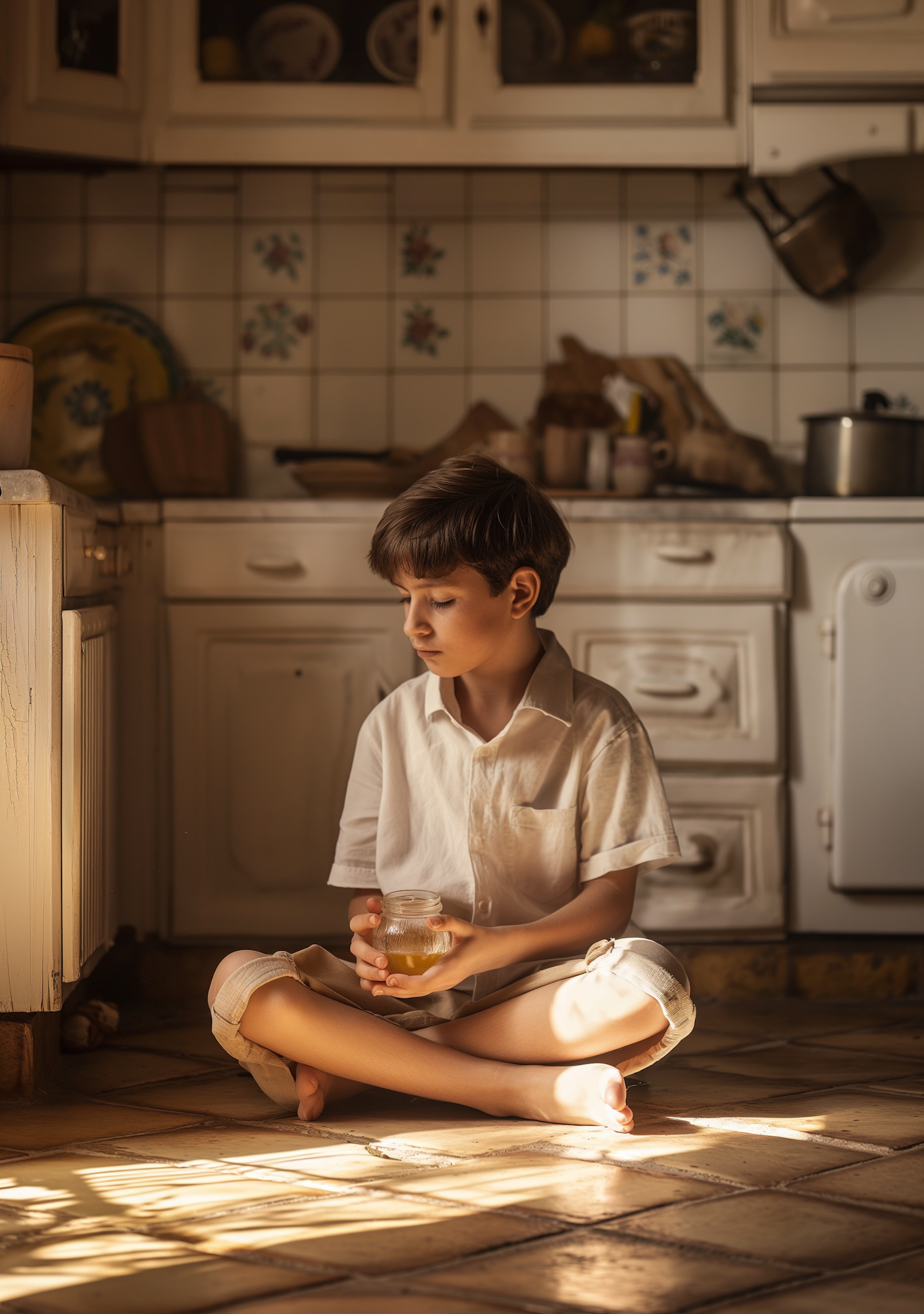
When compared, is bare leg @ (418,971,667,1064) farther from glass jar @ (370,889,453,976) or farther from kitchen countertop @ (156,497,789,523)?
kitchen countertop @ (156,497,789,523)

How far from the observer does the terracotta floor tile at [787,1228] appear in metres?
1.05

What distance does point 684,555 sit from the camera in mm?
2131

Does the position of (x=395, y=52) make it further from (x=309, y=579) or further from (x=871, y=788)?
(x=871, y=788)

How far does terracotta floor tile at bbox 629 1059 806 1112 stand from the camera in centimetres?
153

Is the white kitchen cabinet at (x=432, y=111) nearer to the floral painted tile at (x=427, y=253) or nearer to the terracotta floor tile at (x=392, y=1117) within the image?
the floral painted tile at (x=427, y=253)

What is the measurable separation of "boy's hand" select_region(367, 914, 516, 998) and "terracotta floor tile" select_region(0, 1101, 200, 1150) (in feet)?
0.98

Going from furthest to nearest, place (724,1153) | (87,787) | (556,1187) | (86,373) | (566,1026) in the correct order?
(86,373) → (87,787) → (566,1026) → (724,1153) → (556,1187)

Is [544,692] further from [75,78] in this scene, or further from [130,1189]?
[75,78]

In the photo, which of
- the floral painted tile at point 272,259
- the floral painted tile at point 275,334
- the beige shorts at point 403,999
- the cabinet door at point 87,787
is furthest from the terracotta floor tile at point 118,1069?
the floral painted tile at point 272,259

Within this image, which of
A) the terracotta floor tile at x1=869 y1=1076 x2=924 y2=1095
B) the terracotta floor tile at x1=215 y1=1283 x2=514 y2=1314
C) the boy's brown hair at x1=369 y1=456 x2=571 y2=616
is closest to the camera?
the terracotta floor tile at x1=215 y1=1283 x2=514 y2=1314

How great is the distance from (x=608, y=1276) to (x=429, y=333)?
202 cm

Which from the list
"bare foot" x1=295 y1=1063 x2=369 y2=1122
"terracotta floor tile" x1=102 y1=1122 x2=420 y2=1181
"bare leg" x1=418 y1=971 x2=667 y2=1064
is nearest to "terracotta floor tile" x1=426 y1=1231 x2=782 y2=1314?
"terracotta floor tile" x1=102 y1=1122 x2=420 y2=1181

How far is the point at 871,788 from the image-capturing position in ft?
7.00

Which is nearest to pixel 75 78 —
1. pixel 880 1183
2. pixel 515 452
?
pixel 515 452
